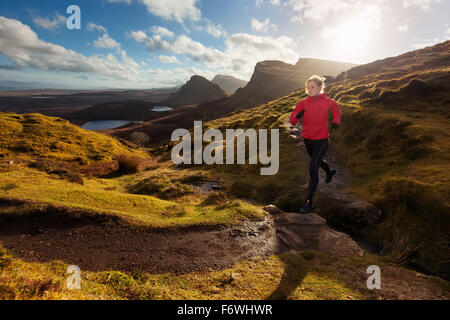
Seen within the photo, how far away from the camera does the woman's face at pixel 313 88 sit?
665 centimetres

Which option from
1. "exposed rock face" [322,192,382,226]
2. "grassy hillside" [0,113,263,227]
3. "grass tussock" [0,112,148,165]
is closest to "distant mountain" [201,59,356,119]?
"grass tussock" [0,112,148,165]

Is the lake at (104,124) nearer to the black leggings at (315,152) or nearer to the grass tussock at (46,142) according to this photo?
the grass tussock at (46,142)

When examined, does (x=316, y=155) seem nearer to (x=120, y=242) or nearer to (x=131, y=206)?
(x=120, y=242)

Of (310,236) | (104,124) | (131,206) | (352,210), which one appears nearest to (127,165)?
(131,206)

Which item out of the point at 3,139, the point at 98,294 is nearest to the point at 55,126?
the point at 3,139

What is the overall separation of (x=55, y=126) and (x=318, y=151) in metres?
32.6

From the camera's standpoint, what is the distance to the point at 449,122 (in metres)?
11.7

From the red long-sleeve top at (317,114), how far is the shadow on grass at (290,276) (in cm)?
388

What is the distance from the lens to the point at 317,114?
6.71 meters

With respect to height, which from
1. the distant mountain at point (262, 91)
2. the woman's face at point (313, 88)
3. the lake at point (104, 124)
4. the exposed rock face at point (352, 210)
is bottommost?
the exposed rock face at point (352, 210)

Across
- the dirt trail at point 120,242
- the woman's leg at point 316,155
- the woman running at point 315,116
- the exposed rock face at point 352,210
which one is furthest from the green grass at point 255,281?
the woman running at point 315,116

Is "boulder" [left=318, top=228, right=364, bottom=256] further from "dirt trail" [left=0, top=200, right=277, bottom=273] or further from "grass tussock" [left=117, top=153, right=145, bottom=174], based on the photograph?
"grass tussock" [left=117, top=153, right=145, bottom=174]

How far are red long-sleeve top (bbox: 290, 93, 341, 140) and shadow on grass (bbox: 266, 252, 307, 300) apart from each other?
12.7 ft
